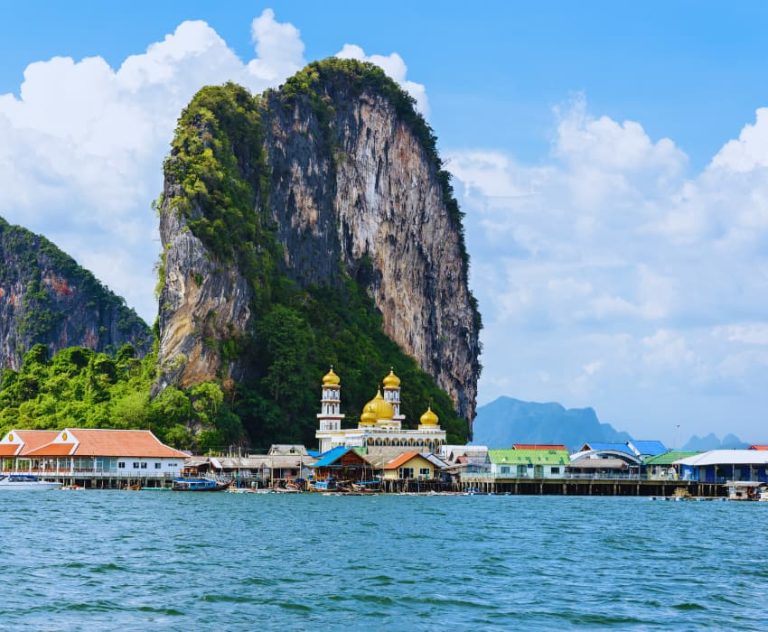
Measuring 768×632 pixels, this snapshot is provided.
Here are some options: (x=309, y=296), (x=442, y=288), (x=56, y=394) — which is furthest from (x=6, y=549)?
(x=442, y=288)

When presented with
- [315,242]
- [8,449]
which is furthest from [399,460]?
[315,242]

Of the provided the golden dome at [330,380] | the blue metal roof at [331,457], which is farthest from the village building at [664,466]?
the golden dome at [330,380]

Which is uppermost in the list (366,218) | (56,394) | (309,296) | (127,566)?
(366,218)

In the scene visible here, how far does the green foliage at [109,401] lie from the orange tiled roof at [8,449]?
30.1 feet

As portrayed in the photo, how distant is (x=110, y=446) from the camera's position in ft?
324

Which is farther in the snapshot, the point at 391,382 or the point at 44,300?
the point at 44,300

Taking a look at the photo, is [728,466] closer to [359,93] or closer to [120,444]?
[120,444]

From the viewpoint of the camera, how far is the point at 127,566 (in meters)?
40.8

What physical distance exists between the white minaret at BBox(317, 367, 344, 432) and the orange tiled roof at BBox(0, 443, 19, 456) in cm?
2690

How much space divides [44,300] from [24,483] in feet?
312

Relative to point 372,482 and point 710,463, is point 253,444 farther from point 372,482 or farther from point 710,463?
point 710,463

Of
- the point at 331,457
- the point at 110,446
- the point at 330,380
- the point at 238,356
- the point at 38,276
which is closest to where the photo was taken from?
the point at 110,446

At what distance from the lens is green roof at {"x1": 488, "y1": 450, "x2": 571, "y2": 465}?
4077 inches

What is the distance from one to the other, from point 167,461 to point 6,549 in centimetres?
5438
